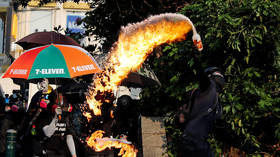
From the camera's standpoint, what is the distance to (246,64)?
6.25 m

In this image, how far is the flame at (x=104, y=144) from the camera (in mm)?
7846

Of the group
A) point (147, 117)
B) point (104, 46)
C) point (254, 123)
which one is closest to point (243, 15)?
point (254, 123)

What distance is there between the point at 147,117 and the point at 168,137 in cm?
83

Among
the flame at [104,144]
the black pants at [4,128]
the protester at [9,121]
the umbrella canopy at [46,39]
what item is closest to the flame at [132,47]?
the flame at [104,144]

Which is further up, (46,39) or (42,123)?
(46,39)

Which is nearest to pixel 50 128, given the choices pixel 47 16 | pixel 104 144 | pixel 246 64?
pixel 104 144

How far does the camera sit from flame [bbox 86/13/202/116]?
726cm

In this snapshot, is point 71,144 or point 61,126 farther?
point 71,144

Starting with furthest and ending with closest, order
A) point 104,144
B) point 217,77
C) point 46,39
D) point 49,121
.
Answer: point 46,39 < point 104,144 < point 49,121 < point 217,77

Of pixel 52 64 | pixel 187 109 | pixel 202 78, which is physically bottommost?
pixel 52 64

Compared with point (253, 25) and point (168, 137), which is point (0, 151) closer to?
point (168, 137)

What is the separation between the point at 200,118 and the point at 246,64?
219cm

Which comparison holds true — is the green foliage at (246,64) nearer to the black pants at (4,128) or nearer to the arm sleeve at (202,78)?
the arm sleeve at (202,78)

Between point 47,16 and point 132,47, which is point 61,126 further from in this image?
point 47,16
